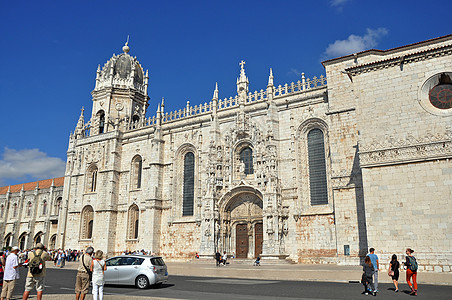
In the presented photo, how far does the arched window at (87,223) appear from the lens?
37.7 m

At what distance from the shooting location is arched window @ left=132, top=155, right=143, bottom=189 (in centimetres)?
3641

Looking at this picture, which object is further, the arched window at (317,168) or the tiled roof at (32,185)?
the tiled roof at (32,185)

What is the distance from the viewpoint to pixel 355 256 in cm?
2298

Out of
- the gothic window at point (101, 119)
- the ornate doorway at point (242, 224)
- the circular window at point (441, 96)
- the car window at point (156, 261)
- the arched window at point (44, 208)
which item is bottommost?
the car window at point (156, 261)

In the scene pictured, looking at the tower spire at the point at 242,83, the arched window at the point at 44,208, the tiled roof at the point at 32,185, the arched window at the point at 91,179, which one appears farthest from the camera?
the tiled roof at the point at 32,185

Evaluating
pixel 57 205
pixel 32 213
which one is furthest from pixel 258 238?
pixel 32 213

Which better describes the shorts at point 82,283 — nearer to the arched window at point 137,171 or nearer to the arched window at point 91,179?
the arched window at point 137,171

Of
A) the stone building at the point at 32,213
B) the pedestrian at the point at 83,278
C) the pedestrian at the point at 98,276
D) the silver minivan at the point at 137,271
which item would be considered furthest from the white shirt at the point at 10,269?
the stone building at the point at 32,213

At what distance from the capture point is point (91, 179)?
39.2 m

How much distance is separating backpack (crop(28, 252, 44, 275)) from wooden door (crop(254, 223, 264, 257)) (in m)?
20.9

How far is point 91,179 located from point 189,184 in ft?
41.1

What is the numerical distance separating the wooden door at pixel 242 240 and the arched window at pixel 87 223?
55.5ft

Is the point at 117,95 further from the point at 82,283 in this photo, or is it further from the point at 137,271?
the point at 82,283

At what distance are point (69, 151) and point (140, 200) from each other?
12647 mm
